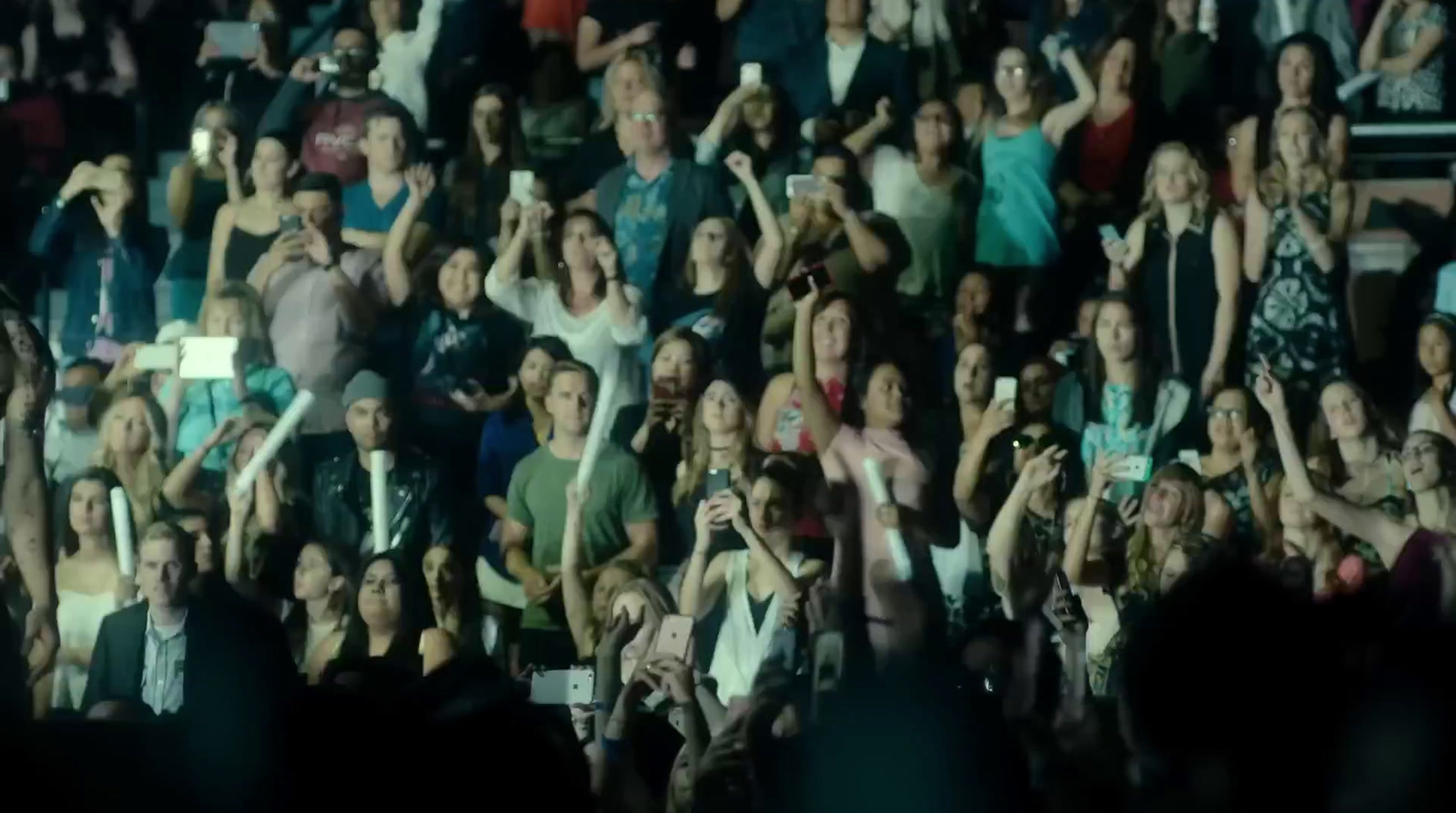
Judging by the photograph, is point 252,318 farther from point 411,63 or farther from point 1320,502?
point 1320,502

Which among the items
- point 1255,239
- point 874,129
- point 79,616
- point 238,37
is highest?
point 238,37

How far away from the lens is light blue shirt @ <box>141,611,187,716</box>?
21.0 feet

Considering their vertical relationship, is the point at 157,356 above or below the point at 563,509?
above

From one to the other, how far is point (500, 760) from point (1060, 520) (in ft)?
14.2

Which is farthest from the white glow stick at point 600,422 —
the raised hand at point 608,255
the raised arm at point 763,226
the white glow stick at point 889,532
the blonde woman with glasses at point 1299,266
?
the blonde woman with glasses at point 1299,266

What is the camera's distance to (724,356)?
688 centimetres

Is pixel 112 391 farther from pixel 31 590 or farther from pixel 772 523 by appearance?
pixel 772 523

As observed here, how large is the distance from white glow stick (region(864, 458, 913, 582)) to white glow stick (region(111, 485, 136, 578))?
2090mm

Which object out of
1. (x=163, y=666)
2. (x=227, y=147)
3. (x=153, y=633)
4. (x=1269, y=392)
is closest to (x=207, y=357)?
(x=227, y=147)

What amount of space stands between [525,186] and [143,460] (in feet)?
4.49

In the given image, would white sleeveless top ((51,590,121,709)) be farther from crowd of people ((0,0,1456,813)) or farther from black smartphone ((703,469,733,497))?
black smartphone ((703,469,733,497))

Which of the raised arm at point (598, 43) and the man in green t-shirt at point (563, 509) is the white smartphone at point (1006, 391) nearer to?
the man in green t-shirt at point (563, 509)

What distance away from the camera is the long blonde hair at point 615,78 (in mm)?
7152

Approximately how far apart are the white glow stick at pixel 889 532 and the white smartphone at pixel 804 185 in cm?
80
